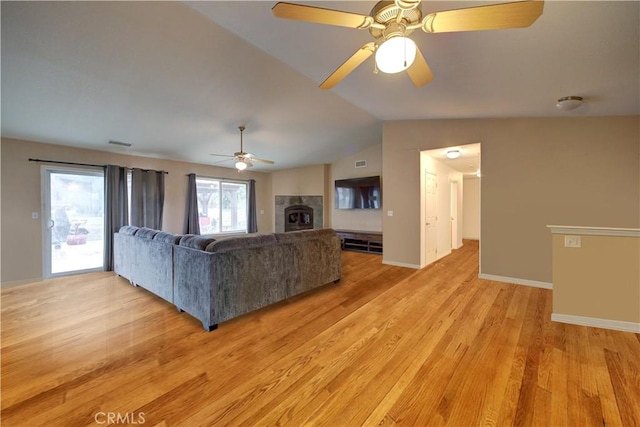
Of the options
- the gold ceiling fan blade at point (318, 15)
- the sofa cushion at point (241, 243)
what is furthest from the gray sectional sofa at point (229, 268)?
the gold ceiling fan blade at point (318, 15)

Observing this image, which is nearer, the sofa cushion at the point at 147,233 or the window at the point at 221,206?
the sofa cushion at the point at 147,233

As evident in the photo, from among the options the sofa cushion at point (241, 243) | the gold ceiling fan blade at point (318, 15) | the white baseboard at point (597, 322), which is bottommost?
the white baseboard at point (597, 322)

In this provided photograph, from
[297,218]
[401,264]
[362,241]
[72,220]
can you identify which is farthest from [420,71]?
[297,218]

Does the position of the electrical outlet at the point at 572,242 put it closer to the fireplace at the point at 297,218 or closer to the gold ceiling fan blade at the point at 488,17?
the gold ceiling fan blade at the point at 488,17

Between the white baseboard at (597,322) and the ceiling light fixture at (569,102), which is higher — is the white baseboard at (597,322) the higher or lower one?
the lower one

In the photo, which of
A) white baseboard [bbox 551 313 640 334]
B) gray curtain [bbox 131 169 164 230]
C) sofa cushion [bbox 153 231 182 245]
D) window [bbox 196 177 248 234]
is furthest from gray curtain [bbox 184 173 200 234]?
white baseboard [bbox 551 313 640 334]

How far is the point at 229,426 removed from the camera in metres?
1.38

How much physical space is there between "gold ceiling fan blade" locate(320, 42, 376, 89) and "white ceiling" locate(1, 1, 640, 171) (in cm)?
48

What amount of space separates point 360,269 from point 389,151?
235 centimetres

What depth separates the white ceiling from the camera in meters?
1.93

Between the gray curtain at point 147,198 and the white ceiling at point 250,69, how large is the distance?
107cm

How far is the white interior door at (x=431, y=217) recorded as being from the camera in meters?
4.80

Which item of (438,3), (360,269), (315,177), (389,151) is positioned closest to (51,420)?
(438,3)

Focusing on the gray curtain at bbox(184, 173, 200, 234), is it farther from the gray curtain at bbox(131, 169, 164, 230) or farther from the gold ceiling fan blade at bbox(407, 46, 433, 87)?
the gold ceiling fan blade at bbox(407, 46, 433, 87)
